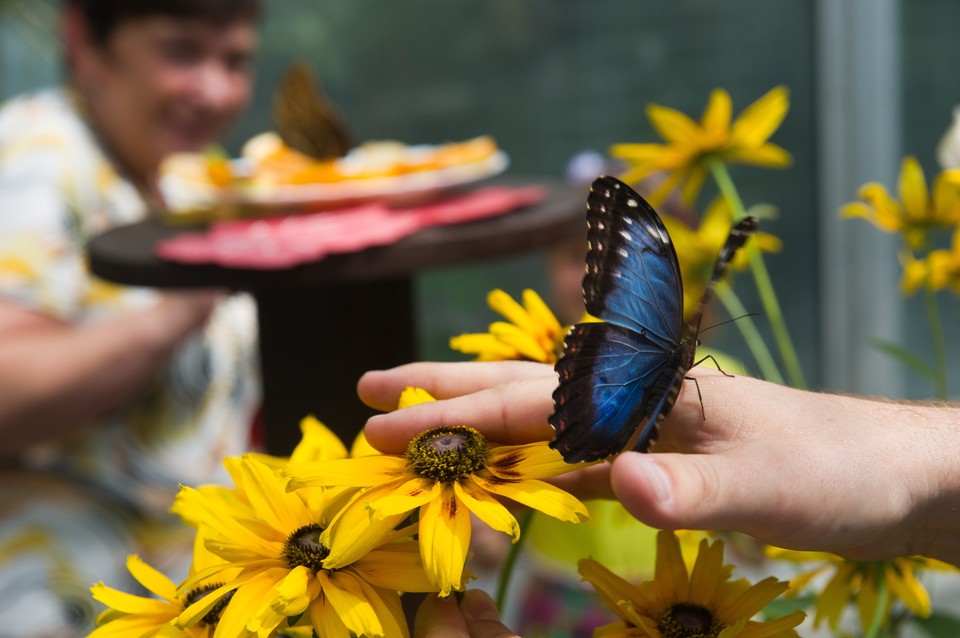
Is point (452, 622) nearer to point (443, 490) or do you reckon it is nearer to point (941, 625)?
point (443, 490)

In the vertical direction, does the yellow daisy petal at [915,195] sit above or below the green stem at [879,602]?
above

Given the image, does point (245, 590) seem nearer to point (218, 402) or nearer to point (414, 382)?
point (414, 382)

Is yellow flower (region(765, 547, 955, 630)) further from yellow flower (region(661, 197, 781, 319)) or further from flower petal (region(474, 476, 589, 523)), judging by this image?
yellow flower (region(661, 197, 781, 319))

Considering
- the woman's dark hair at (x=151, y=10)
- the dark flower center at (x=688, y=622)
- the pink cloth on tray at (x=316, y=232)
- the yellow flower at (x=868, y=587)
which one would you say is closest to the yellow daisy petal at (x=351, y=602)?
the dark flower center at (x=688, y=622)

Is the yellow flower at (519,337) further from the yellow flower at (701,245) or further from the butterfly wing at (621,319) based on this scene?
the yellow flower at (701,245)

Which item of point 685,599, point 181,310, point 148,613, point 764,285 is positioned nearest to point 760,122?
point 764,285
